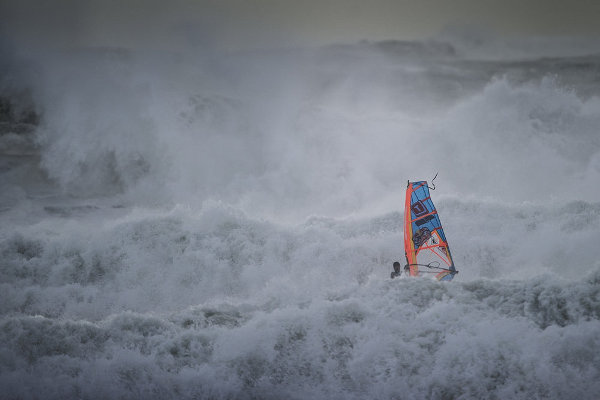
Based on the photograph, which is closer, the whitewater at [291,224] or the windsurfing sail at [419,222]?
the whitewater at [291,224]

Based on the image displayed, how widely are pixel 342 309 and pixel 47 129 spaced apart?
16956 millimetres

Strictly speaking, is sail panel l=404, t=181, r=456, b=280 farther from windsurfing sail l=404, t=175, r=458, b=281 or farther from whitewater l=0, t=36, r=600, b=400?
whitewater l=0, t=36, r=600, b=400

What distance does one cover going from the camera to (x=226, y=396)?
5.27 meters

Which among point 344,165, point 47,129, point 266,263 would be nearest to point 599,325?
point 266,263

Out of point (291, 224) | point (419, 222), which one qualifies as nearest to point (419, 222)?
point (419, 222)

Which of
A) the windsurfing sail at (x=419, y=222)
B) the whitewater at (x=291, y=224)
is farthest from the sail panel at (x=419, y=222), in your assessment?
the whitewater at (x=291, y=224)

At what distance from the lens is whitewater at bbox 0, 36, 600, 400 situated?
217 inches

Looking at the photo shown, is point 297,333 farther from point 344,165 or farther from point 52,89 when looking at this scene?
point 52,89

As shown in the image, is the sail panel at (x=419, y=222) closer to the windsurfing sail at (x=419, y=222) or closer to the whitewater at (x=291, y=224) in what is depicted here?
the windsurfing sail at (x=419, y=222)

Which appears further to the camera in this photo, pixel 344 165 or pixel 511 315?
pixel 344 165

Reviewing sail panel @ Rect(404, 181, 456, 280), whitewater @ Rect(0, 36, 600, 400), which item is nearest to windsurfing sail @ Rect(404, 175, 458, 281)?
sail panel @ Rect(404, 181, 456, 280)

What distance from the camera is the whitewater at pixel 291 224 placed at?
5500mm

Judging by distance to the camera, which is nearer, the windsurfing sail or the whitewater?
the whitewater

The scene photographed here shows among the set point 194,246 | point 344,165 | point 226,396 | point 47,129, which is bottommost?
point 226,396
